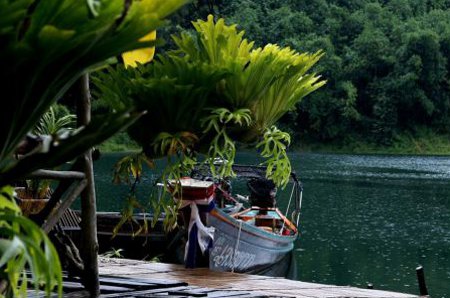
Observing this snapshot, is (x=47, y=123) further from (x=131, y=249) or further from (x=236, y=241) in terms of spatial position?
(x=131, y=249)

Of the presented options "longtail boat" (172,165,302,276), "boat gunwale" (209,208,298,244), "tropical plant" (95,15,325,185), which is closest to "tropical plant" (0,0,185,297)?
"tropical plant" (95,15,325,185)

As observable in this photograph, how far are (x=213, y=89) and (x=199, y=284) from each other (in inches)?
132

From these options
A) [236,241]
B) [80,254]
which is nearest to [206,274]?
[80,254]

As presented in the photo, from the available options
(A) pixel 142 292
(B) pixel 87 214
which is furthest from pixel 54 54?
(A) pixel 142 292

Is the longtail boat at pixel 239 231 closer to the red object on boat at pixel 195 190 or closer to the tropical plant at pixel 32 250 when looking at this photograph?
the red object on boat at pixel 195 190

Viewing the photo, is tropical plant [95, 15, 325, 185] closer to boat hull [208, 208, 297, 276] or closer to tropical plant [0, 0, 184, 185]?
tropical plant [0, 0, 184, 185]

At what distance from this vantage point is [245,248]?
13.6 meters

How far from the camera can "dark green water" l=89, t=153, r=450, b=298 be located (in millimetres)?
Answer: 19219

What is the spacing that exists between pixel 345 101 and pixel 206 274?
68.9m

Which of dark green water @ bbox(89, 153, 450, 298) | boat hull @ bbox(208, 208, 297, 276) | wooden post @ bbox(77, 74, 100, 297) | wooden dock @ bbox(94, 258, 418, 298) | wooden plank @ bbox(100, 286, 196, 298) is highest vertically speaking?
wooden post @ bbox(77, 74, 100, 297)

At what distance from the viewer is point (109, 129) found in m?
1.49

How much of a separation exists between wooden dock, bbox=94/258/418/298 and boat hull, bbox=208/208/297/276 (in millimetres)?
2735

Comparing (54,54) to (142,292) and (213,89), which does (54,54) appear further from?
(142,292)

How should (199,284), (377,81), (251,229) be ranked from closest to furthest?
(199,284) → (251,229) → (377,81)
